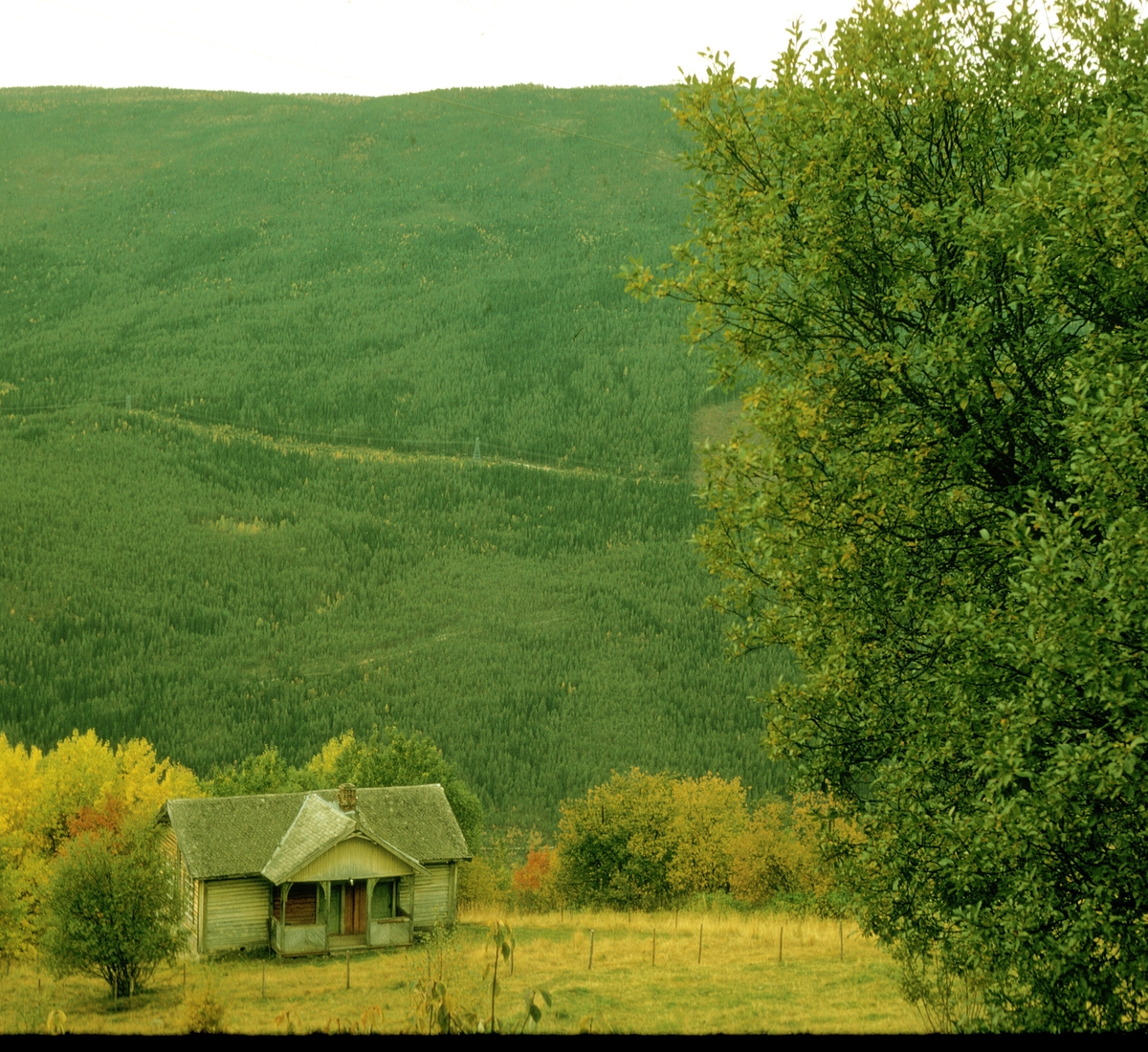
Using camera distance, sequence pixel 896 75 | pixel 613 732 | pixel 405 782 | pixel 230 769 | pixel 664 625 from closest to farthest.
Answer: pixel 896 75 < pixel 405 782 < pixel 230 769 < pixel 613 732 < pixel 664 625

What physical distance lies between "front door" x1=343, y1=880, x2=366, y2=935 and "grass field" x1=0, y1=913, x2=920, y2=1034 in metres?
1.85

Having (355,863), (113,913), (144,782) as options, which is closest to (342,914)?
(355,863)

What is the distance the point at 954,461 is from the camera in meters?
11.1

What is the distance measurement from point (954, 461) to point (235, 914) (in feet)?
132

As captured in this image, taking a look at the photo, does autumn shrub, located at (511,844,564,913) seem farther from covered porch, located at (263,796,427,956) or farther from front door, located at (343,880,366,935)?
front door, located at (343,880,366,935)

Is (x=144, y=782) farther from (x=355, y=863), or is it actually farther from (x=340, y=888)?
(x=355, y=863)

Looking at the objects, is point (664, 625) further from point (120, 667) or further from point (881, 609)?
point (881, 609)

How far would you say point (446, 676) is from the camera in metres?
151

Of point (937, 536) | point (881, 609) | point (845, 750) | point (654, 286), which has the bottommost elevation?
point (845, 750)

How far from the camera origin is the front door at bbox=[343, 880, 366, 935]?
44.3 metres

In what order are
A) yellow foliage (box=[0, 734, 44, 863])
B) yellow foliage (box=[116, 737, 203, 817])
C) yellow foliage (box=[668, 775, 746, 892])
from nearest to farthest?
yellow foliage (box=[0, 734, 44, 863])
yellow foliage (box=[668, 775, 746, 892])
yellow foliage (box=[116, 737, 203, 817])

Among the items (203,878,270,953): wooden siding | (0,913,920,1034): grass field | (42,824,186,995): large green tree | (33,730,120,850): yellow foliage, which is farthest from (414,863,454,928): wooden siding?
(33,730,120,850): yellow foliage

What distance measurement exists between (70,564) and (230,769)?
112m

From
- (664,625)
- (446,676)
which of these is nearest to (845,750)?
(446,676)
